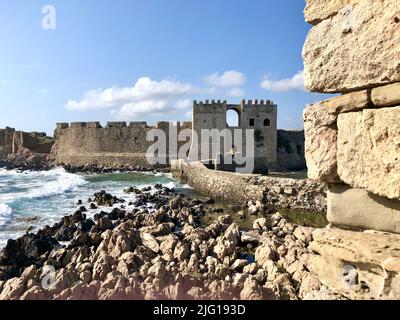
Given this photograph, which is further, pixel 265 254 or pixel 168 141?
pixel 168 141

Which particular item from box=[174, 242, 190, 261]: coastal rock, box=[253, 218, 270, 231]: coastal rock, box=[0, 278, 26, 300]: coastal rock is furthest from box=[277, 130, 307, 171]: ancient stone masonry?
box=[0, 278, 26, 300]: coastal rock

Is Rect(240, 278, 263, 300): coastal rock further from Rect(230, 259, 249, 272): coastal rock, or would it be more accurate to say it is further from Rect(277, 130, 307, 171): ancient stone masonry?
Rect(277, 130, 307, 171): ancient stone masonry

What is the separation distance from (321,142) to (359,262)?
811 millimetres

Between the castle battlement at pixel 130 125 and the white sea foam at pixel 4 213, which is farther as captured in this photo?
the castle battlement at pixel 130 125

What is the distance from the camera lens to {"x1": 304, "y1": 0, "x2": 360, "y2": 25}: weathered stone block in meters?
2.23

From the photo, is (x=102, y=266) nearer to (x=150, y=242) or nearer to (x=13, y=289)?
(x=13, y=289)


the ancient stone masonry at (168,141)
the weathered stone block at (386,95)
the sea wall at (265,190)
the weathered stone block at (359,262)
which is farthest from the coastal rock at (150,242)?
the ancient stone masonry at (168,141)

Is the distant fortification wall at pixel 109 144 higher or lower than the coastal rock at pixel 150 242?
higher

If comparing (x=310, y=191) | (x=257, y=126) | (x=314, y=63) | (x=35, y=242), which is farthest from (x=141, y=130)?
→ (x=314, y=63)

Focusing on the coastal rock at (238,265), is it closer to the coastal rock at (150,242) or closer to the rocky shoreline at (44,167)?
the coastal rock at (150,242)

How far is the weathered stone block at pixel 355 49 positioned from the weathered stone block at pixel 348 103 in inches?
1.8

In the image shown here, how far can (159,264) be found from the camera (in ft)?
23.2

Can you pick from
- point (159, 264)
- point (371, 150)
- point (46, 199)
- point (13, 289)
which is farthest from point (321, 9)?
point (46, 199)

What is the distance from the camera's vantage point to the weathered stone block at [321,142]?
90.1 inches
